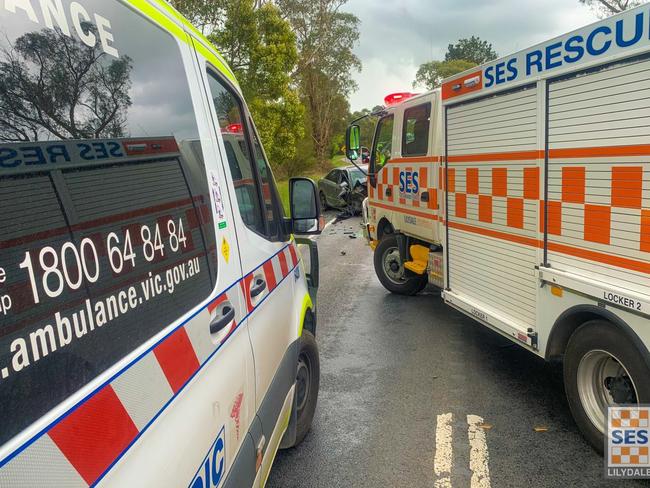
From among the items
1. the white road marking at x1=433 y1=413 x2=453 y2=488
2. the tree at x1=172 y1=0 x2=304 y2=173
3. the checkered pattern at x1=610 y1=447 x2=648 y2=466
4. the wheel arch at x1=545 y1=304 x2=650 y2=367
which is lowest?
the white road marking at x1=433 y1=413 x2=453 y2=488

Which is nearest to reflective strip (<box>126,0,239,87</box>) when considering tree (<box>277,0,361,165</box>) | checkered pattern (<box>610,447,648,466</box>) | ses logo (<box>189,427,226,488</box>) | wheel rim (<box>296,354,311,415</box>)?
ses logo (<box>189,427,226,488</box>)

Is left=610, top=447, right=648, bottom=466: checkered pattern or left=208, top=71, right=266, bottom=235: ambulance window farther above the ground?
left=208, top=71, right=266, bottom=235: ambulance window

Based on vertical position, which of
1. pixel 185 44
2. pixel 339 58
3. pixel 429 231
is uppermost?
pixel 339 58

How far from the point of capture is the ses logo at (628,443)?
110 inches

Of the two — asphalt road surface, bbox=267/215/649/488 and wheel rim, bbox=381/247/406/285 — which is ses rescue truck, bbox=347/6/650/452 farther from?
wheel rim, bbox=381/247/406/285

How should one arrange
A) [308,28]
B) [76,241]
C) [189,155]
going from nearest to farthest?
[76,241], [189,155], [308,28]

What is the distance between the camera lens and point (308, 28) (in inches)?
1171

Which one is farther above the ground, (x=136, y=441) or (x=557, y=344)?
(x=136, y=441)

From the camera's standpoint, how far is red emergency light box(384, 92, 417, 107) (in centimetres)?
626

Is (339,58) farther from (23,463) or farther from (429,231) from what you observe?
(23,463)

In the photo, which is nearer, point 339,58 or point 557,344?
point 557,344

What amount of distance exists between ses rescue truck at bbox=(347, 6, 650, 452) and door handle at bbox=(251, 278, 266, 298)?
6.08 ft

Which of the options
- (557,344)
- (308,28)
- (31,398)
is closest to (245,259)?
(31,398)

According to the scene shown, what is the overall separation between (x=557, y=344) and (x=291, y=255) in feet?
5.89
